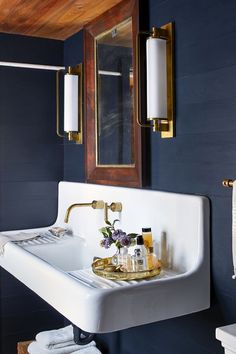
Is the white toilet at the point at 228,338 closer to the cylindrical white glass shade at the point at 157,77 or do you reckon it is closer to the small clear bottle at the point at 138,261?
the small clear bottle at the point at 138,261

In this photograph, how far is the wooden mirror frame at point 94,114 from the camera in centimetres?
223

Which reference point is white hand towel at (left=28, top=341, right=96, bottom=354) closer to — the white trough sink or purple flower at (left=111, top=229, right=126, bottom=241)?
the white trough sink

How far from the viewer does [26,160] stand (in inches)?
119

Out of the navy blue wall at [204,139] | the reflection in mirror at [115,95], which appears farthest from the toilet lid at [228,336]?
the reflection in mirror at [115,95]

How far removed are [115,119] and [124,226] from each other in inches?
22.5

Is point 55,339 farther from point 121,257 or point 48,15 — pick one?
point 48,15

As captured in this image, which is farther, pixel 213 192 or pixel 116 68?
pixel 116 68

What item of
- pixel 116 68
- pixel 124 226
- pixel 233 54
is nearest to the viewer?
pixel 233 54

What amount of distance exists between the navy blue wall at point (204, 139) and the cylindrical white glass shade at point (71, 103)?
80 cm

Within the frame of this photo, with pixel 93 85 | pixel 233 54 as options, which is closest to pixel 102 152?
pixel 93 85

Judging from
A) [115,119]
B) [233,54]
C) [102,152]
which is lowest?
[102,152]

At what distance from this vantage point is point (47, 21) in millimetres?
2730

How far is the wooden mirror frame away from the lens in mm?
2229

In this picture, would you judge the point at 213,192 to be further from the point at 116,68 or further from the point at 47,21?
the point at 47,21
